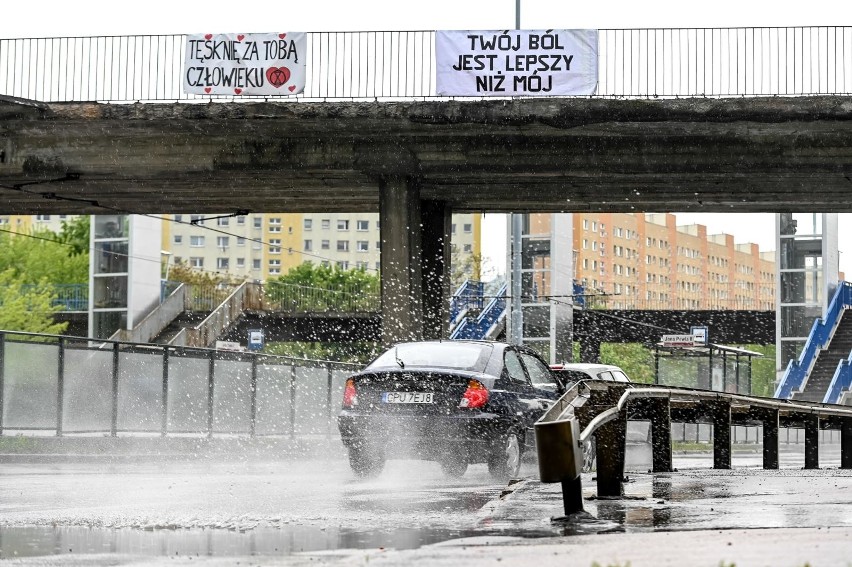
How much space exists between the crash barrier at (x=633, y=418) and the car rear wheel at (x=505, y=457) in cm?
84

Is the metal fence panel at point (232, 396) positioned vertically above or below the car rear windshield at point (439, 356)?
below

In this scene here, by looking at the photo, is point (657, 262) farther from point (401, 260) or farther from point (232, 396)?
point (232, 396)

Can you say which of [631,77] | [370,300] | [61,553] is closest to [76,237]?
[370,300]

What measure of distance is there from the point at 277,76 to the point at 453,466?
1650cm

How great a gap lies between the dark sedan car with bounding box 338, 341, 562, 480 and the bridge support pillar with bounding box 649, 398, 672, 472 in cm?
143

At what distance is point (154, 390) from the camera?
23.6 m

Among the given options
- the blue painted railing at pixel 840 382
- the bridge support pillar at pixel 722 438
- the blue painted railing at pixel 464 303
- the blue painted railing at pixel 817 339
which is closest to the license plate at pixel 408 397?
the bridge support pillar at pixel 722 438

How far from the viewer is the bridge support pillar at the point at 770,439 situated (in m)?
18.3

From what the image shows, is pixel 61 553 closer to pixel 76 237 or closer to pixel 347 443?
pixel 347 443

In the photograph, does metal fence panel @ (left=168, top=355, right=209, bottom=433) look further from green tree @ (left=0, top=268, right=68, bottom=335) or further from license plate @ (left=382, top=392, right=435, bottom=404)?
green tree @ (left=0, top=268, right=68, bottom=335)

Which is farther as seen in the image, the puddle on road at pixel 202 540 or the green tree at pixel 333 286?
the green tree at pixel 333 286

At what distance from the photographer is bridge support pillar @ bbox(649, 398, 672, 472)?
14.1 metres

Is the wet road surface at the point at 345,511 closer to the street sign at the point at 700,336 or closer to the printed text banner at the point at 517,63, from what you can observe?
the printed text banner at the point at 517,63

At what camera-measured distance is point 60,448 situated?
70.1 ft
